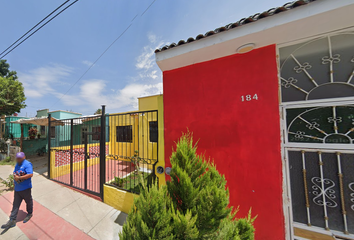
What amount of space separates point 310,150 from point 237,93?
1.43 m

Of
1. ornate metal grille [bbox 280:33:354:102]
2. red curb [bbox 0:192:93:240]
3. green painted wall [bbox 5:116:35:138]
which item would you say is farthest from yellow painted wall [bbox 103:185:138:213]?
green painted wall [bbox 5:116:35:138]

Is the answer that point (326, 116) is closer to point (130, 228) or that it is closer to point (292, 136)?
point (292, 136)

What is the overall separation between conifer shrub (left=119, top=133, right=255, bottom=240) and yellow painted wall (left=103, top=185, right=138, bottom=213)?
2.05 m

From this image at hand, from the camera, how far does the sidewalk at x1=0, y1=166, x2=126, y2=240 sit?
102 inches

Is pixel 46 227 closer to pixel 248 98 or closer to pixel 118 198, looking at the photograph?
pixel 118 198

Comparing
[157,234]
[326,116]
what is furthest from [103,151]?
[326,116]

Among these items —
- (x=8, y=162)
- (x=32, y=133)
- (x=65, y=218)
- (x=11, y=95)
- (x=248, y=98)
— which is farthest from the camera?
(x=32, y=133)

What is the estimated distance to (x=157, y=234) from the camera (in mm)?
1255

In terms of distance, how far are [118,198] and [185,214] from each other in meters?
2.90

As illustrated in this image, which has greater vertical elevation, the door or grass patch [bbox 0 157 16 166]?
the door

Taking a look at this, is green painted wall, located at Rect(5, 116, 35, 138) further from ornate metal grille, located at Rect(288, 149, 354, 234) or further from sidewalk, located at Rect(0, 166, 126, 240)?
ornate metal grille, located at Rect(288, 149, 354, 234)

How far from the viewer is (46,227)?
9.04ft

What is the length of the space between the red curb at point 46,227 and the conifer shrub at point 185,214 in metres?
2.35

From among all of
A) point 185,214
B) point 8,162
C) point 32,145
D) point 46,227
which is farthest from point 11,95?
point 185,214
